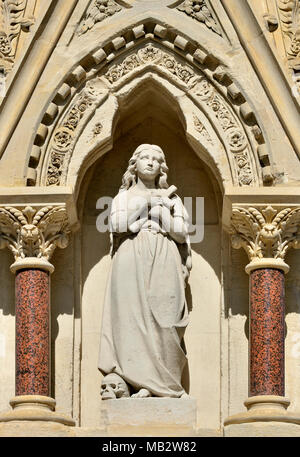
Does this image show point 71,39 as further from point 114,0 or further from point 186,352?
point 186,352

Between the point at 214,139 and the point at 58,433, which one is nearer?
the point at 58,433

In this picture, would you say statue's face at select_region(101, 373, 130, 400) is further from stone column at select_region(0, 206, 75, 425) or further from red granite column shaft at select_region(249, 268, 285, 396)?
red granite column shaft at select_region(249, 268, 285, 396)

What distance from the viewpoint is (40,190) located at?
50.8 ft

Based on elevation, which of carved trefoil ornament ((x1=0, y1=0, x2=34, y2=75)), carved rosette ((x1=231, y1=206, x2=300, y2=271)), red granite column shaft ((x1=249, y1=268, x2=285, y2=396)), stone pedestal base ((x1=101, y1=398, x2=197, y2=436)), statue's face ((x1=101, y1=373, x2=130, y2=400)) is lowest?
stone pedestal base ((x1=101, y1=398, x2=197, y2=436))

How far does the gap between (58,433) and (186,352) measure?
58.2 inches

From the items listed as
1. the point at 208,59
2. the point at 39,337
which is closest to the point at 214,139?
the point at 208,59

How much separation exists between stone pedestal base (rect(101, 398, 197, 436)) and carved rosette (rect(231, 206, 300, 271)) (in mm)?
1188

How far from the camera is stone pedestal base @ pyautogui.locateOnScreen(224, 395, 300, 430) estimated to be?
14.8 metres

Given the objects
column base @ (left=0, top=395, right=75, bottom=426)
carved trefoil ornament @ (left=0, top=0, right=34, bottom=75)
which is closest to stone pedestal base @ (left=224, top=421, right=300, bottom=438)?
column base @ (left=0, top=395, right=75, bottom=426)

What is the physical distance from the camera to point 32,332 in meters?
15.3

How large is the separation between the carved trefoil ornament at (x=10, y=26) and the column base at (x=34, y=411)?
2365 mm

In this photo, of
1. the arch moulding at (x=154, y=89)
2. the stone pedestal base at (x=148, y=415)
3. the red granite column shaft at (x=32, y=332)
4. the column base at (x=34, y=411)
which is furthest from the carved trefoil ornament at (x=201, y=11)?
the column base at (x=34, y=411)

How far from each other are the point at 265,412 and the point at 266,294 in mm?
888

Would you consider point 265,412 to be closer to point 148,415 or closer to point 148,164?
point 148,415
